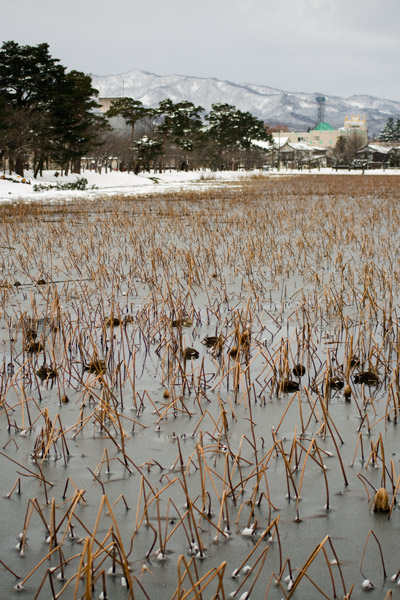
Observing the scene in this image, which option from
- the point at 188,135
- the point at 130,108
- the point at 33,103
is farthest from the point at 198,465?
the point at 188,135

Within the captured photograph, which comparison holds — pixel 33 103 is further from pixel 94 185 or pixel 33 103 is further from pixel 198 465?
pixel 198 465

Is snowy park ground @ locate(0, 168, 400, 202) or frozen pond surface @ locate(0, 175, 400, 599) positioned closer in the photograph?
frozen pond surface @ locate(0, 175, 400, 599)

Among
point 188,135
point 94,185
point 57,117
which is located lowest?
point 94,185

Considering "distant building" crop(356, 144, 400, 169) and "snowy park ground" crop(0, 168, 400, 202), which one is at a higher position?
"distant building" crop(356, 144, 400, 169)

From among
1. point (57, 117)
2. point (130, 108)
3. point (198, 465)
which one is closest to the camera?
point (198, 465)

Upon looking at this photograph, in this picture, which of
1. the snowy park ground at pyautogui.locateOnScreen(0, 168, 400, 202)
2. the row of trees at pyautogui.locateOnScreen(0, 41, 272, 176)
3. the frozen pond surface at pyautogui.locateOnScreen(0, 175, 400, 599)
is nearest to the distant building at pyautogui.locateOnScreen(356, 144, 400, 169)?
the row of trees at pyautogui.locateOnScreen(0, 41, 272, 176)

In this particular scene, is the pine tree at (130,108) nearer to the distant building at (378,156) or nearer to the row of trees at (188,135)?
the row of trees at (188,135)

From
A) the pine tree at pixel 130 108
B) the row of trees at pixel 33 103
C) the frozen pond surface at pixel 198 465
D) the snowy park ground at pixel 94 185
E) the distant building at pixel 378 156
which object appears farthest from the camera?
the distant building at pixel 378 156

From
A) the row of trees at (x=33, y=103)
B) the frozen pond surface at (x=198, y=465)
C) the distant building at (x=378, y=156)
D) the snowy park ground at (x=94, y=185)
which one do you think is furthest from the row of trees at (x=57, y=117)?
the distant building at (x=378, y=156)

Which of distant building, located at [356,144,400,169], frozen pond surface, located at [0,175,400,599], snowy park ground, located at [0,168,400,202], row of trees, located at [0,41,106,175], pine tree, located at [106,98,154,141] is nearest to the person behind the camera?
frozen pond surface, located at [0,175,400,599]

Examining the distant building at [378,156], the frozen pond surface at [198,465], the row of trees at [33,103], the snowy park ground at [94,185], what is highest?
the distant building at [378,156]

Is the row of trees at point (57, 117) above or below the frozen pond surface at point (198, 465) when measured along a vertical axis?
above

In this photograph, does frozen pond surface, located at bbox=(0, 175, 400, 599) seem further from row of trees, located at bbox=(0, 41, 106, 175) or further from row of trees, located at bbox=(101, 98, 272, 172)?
row of trees, located at bbox=(101, 98, 272, 172)

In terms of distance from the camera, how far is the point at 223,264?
8.09 m
